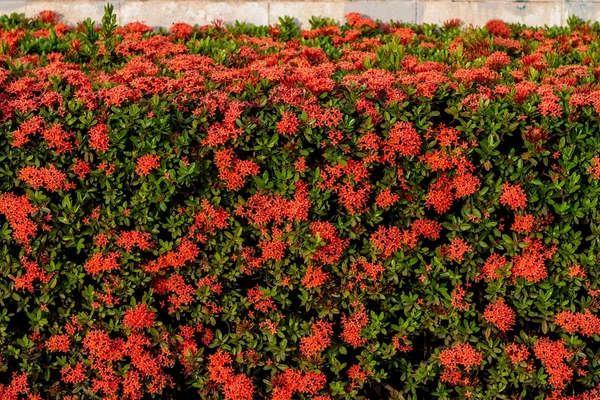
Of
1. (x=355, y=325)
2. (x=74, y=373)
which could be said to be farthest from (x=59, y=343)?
(x=355, y=325)

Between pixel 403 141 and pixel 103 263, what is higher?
pixel 403 141

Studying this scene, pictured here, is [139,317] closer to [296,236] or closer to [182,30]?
[296,236]

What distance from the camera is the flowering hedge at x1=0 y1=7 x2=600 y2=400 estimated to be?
4.72 metres

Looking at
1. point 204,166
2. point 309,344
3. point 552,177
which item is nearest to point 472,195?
point 552,177

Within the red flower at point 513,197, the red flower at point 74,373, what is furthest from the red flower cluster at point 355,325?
the red flower at point 74,373

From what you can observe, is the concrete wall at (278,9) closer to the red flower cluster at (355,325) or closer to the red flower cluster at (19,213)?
the red flower cluster at (19,213)

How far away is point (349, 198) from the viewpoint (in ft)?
15.6

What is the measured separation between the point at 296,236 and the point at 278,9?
3.54 meters

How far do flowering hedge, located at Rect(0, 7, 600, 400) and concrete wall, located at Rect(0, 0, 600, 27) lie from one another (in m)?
2.63

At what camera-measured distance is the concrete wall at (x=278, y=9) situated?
7590 millimetres

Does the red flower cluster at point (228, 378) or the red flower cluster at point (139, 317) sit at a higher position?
the red flower cluster at point (139, 317)

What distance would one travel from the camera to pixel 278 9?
25.0 feet

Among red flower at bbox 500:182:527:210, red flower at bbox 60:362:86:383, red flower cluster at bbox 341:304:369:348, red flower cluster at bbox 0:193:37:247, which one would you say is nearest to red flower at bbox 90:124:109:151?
red flower cluster at bbox 0:193:37:247

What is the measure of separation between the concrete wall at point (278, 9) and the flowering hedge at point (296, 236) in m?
2.63
